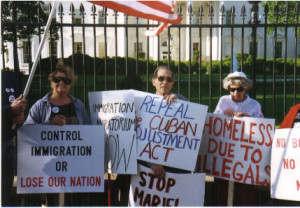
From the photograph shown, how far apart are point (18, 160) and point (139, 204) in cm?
130

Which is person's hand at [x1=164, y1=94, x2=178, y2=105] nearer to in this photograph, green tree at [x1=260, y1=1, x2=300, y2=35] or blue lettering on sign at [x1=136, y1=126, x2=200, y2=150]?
blue lettering on sign at [x1=136, y1=126, x2=200, y2=150]

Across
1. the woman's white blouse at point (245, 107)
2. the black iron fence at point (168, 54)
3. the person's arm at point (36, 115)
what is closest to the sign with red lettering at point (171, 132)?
the woman's white blouse at point (245, 107)

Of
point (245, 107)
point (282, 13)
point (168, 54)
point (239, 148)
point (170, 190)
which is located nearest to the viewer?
point (170, 190)

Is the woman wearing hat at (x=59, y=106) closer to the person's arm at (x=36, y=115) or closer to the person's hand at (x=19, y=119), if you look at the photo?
the person's arm at (x=36, y=115)

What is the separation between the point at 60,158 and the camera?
4.37 meters

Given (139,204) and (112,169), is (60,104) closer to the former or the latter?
(112,169)

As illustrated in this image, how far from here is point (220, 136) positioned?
184 inches

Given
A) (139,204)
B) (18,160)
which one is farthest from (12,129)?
(139,204)

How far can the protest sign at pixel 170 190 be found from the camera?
173 inches

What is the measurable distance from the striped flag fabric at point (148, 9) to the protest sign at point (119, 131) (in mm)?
811

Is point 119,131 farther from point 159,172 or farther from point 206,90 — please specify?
point 206,90

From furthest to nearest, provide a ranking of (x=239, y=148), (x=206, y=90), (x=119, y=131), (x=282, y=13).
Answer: (x=206, y=90) < (x=282, y=13) < (x=239, y=148) < (x=119, y=131)

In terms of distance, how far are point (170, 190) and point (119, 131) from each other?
0.80m

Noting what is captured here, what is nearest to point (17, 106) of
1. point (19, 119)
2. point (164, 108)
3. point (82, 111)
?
point (19, 119)
